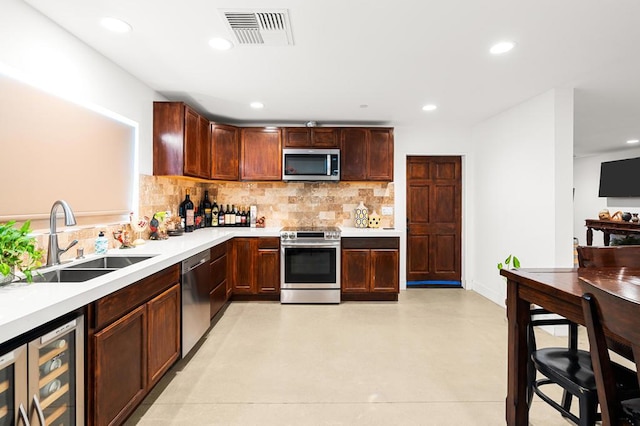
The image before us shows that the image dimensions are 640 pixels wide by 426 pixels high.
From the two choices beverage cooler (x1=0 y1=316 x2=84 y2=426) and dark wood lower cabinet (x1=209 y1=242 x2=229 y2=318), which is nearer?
beverage cooler (x1=0 y1=316 x2=84 y2=426)

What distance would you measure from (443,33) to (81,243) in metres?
2.98

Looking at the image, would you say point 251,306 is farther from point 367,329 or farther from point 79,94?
point 79,94

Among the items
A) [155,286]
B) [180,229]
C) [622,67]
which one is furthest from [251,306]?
[622,67]

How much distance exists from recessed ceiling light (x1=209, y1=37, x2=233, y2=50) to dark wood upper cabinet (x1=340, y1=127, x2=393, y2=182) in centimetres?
234

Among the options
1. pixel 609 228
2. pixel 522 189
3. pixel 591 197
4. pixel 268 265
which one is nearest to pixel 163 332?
pixel 268 265

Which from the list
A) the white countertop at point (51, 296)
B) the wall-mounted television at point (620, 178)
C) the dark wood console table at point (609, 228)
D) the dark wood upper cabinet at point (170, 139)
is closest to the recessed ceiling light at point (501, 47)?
the white countertop at point (51, 296)

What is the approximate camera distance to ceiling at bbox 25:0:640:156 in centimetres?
202

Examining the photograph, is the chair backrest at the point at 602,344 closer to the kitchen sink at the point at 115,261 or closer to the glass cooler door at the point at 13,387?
the glass cooler door at the point at 13,387

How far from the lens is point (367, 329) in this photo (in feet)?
11.4

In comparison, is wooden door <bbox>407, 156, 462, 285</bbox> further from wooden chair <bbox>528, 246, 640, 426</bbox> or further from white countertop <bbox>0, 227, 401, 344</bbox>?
white countertop <bbox>0, 227, 401, 344</bbox>

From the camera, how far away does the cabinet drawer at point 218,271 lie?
11.3 feet

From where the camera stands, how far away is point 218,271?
3.65 meters

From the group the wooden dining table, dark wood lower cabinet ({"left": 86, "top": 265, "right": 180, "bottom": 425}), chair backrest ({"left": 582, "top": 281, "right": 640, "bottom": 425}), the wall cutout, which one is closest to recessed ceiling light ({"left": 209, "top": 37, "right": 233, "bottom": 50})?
the wall cutout

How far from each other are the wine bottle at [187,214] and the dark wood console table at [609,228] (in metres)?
7.81
